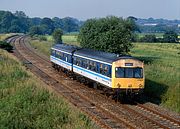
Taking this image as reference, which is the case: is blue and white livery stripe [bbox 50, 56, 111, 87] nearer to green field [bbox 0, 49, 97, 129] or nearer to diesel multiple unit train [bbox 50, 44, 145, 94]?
diesel multiple unit train [bbox 50, 44, 145, 94]

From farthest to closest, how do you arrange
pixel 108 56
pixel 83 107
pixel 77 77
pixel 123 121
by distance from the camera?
pixel 77 77, pixel 108 56, pixel 83 107, pixel 123 121

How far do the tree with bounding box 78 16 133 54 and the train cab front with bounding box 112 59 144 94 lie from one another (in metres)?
25.6

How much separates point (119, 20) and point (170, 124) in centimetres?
3751

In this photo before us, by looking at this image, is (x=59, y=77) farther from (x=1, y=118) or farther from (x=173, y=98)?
(x=1, y=118)

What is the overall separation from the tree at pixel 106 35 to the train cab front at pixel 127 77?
1008 inches

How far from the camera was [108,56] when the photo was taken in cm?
2686

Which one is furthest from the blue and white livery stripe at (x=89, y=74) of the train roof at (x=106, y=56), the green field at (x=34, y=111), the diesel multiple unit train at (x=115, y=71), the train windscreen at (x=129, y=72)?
the green field at (x=34, y=111)

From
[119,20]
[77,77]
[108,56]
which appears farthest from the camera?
[119,20]

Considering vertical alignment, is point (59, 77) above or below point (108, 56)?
below

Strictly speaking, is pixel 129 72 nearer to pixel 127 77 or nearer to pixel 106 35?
pixel 127 77

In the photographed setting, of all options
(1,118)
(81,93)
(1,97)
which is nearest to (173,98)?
(81,93)

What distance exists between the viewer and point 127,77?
81.9 ft

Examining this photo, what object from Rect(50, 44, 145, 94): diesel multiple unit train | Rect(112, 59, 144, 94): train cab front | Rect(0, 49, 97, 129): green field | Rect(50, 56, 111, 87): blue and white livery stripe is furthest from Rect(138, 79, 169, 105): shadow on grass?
Rect(0, 49, 97, 129): green field

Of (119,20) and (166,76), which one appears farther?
(119,20)
